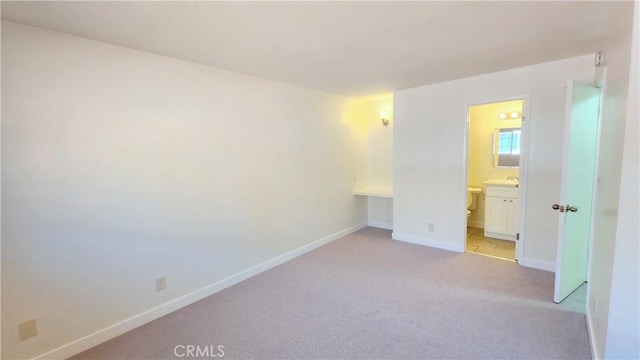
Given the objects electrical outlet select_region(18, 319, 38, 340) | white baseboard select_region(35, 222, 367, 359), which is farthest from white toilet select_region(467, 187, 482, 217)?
electrical outlet select_region(18, 319, 38, 340)

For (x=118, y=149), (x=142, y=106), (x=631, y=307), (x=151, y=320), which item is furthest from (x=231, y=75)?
(x=631, y=307)

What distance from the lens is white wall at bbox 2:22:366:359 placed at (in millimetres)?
1879

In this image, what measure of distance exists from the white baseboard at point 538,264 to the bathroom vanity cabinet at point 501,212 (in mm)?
958

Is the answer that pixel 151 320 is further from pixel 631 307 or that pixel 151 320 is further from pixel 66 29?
pixel 631 307

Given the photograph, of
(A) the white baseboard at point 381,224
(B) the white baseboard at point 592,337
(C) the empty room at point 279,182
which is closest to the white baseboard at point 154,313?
(C) the empty room at point 279,182

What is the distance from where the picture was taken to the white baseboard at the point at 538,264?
126 inches

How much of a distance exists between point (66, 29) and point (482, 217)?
577 cm

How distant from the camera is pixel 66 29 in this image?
6.36 feet

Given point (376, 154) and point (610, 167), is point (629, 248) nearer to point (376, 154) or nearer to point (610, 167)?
point (610, 167)

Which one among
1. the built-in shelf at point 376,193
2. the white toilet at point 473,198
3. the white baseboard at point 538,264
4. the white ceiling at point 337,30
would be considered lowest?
the white baseboard at point 538,264

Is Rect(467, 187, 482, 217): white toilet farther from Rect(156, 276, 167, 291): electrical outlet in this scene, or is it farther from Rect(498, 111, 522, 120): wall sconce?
Rect(156, 276, 167, 291): electrical outlet

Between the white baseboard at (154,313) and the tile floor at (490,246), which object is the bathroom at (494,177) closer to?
the tile floor at (490,246)

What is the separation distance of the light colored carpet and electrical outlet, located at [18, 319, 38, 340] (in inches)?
14.0

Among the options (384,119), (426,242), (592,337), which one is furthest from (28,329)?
(384,119)
